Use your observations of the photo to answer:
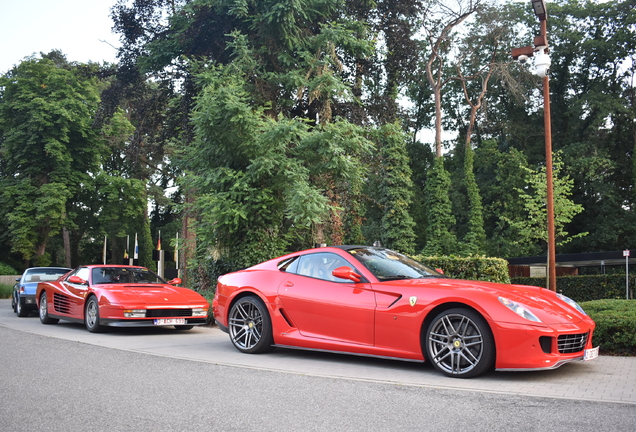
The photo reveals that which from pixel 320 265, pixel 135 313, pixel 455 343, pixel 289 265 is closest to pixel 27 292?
pixel 135 313

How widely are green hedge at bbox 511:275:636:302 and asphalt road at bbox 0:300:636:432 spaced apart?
20.6 metres

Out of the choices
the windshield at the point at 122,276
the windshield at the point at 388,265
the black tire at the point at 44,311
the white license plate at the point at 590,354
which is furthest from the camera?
the black tire at the point at 44,311

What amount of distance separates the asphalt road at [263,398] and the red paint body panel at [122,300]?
8.06 ft

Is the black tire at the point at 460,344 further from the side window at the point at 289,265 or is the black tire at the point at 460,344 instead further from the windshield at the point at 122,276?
the windshield at the point at 122,276

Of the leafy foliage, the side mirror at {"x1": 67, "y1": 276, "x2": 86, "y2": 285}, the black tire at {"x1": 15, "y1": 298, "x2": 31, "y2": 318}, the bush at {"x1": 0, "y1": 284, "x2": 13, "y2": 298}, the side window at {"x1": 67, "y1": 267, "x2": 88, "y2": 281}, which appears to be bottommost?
the bush at {"x1": 0, "y1": 284, "x2": 13, "y2": 298}

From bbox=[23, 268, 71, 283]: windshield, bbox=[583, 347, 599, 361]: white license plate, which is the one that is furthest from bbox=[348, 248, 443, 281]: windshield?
bbox=[23, 268, 71, 283]: windshield

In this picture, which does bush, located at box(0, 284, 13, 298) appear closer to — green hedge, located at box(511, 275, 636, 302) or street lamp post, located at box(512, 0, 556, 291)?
green hedge, located at box(511, 275, 636, 302)

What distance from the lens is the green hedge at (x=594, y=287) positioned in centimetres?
2556

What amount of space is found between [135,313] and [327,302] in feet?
16.3

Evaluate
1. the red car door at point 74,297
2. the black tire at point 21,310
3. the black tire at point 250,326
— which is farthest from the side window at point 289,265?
the black tire at point 21,310

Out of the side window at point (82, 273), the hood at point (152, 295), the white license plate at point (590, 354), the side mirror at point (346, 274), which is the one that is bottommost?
the white license plate at point (590, 354)

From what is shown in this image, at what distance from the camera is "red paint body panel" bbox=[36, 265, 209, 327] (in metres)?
11.4

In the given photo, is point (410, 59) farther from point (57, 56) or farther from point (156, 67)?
point (57, 56)

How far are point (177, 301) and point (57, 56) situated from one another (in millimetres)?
49049
